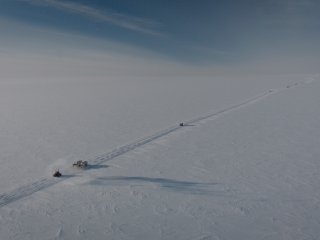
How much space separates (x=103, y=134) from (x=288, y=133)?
26.2ft

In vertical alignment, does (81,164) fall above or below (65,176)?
above

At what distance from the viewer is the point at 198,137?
13.7m

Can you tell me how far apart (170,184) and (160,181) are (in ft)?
1.09

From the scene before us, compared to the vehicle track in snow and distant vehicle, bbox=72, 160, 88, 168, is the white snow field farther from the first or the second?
distant vehicle, bbox=72, 160, 88, 168

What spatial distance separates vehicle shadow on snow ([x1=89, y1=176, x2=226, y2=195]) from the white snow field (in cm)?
3

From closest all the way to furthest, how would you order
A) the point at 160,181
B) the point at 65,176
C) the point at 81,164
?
the point at 160,181 < the point at 65,176 < the point at 81,164

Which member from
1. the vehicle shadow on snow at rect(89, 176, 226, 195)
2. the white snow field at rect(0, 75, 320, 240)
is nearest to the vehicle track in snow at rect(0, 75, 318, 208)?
the white snow field at rect(0, 75, 320, 240)

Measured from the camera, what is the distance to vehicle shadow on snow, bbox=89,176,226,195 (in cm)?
801

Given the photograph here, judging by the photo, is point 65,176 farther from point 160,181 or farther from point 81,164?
point 160,181

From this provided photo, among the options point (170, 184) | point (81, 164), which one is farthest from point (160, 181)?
point (81, 164)

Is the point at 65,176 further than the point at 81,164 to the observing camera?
No

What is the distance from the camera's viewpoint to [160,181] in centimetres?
864

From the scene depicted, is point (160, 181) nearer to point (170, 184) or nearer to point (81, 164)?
point (170, 184)

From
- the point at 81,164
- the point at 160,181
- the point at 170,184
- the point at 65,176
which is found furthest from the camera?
the point at 81,164
